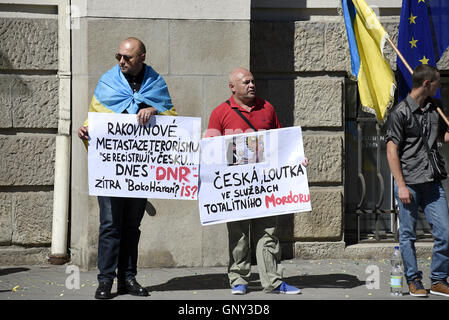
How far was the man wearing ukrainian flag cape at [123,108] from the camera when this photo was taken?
6.16 meters

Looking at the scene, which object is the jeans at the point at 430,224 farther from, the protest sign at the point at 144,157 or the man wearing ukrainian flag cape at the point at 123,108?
the man wearing ukrainian flag cape at the point at 123,108

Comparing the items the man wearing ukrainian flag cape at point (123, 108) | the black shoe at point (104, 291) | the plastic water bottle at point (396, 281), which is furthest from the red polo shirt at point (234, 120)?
the plastic water bottle at point (396, 281)

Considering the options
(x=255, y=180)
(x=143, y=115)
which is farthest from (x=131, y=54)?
(x=255, y=180)

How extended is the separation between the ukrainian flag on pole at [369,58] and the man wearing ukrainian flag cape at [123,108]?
1.99 metres

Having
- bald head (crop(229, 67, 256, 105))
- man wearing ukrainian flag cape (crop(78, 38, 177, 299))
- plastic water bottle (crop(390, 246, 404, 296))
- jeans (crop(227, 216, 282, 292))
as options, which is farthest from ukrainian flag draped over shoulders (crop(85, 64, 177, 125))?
plastic water bottle (crop(390, 246, 404, 296))

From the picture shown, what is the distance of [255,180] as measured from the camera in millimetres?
6371

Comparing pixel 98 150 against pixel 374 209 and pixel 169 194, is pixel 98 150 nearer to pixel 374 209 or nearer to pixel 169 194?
pixel 169 194

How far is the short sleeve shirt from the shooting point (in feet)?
20.5

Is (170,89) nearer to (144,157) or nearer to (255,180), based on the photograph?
(144,157)

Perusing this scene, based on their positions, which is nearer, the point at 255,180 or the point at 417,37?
the point at 255,180

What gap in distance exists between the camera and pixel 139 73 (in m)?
6.28

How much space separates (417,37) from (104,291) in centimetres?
373

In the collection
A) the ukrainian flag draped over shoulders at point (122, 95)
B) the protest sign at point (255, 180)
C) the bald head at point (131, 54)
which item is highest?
the bald head at point (131, 54)

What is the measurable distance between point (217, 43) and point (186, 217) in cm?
176
